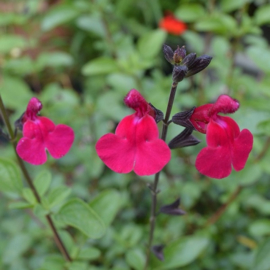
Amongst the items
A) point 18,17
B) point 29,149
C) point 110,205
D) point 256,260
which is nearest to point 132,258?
point 110,205

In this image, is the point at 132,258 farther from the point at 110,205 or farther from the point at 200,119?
the point at 200,119

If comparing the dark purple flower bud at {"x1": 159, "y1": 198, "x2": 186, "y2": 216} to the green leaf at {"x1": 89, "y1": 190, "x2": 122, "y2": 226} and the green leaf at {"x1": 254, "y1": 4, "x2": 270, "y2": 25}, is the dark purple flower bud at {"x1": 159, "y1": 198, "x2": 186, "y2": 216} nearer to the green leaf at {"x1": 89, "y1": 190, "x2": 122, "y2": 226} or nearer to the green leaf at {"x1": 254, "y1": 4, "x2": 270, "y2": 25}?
the green leaf at {"x1": 89, "y1": 190, "x2": 122, "y2": 226}

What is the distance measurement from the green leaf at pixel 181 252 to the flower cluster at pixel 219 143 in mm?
428

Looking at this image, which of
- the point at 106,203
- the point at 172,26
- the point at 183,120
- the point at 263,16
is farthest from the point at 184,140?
the point at 172,26

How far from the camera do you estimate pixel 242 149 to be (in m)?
0.56

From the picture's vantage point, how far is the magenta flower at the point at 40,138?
2.03ft

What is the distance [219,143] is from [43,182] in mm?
449

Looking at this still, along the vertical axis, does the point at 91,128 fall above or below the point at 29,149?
below

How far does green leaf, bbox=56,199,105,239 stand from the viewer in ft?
2.23

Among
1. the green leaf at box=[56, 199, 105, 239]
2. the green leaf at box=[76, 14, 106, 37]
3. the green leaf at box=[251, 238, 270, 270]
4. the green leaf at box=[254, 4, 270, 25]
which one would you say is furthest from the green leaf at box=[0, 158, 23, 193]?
the green leaf at box=[254, 4, 270, 25]

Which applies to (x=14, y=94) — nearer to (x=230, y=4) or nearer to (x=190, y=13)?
(x=190, y=13)

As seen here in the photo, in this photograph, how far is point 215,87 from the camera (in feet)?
4.71

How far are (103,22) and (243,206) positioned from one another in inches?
37.3

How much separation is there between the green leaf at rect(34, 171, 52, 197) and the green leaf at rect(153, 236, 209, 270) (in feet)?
1.16
